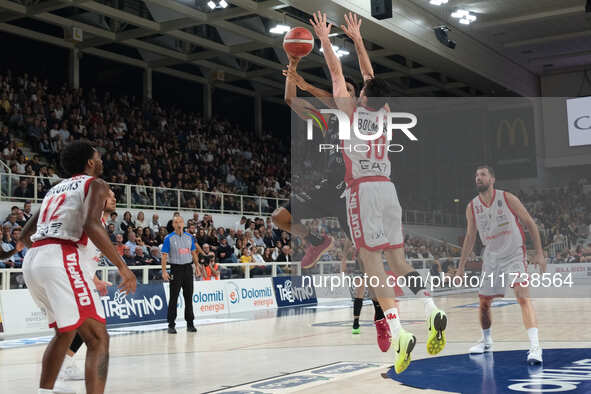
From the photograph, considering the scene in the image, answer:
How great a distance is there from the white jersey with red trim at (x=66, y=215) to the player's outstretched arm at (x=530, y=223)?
4631 mm

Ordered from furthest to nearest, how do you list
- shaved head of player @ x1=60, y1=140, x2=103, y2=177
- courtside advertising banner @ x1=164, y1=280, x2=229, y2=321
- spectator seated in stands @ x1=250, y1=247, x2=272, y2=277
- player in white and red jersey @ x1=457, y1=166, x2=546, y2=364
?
spectator seated in stands @ x1=250, y1=247, x2=272, y2=277
courtside advertising banner @ x1=164, y1=280, x2=229, y2=321
player in white and red jersey @ x1=457, y1=166, x2=546, y2=364
shaved head of player @ x1=60, y1=140, x2=103, y2=177

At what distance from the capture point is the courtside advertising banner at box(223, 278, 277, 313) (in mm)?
15891

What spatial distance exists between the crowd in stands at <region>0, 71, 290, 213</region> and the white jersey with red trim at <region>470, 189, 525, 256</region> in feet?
32.2

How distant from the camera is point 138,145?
70.2 feet

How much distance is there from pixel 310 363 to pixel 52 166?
1229 cm

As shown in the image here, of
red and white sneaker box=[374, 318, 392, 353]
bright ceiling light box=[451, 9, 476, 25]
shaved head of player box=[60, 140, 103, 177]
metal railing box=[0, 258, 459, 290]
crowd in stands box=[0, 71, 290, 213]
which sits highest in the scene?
bright ceiling light box=[451, 9, 476, 25]

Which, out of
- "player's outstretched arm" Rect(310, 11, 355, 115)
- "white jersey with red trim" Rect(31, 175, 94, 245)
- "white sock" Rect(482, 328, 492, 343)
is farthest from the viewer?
"white sock" Rect(482, 328, 492, 343)

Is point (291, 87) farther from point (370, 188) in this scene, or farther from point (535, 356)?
point (535, 356)

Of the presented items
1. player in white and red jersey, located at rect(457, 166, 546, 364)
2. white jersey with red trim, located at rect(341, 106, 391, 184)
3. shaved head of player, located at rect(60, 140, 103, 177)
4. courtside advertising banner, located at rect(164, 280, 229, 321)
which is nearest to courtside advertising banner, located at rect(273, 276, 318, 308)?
courtside advertising banner, located at rect(164, 280, 229, 321)

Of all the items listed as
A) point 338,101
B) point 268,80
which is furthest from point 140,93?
point 338,101

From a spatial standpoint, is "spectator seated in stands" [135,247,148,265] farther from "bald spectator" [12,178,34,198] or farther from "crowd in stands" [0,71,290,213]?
"bald spectator" [12,178,34,198]

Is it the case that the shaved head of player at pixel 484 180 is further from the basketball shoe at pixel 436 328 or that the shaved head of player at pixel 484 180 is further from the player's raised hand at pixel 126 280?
the player's raised hand at pixel 126 280

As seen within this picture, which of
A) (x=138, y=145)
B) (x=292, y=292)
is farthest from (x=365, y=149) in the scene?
(x=138, y=145)

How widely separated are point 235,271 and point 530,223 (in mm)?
10144
